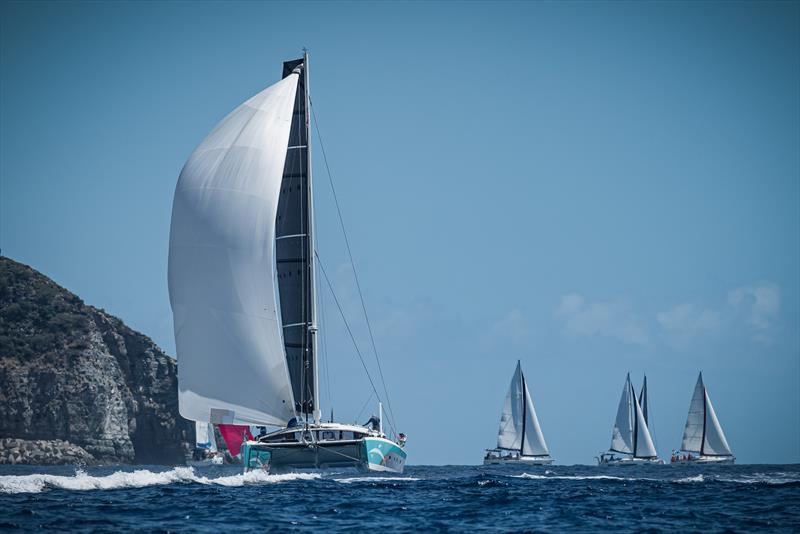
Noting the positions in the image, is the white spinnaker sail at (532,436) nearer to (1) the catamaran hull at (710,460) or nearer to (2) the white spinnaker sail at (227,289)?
(1) the catamaran hull at (710,460)

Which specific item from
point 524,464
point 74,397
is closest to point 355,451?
point 524,464

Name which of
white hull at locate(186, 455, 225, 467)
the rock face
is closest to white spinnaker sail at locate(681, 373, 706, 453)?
white hull at locate(186, 455, 225, 467)

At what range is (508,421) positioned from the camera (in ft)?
325

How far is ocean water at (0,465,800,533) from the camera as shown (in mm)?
23266

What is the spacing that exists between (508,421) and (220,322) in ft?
216

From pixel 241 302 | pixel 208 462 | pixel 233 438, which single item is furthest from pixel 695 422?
pixel 241 302

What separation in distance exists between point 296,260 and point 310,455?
9511mm

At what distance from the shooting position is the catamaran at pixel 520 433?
98938 millimetres

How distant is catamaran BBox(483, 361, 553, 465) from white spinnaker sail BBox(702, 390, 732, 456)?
17069 millimetres

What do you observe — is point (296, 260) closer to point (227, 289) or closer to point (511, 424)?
point (227, 289)

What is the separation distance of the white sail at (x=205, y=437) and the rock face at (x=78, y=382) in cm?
441

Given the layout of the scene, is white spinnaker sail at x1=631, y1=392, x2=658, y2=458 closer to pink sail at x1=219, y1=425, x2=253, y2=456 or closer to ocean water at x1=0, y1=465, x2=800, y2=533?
pink sail at x1=219, y1=425, x2=253, y2=456

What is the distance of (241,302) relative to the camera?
124 feet

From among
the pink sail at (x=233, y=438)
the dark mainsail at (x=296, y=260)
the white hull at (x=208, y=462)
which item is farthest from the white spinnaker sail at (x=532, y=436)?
the dark mainsail at (x=296, y=260)
